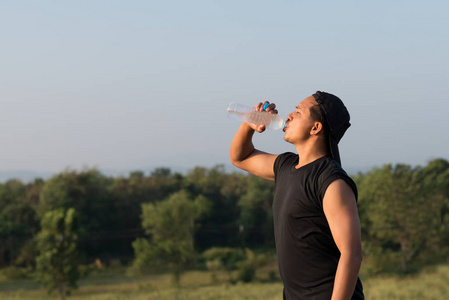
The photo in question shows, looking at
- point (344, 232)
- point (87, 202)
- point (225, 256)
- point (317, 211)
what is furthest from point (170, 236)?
point (344, 232)

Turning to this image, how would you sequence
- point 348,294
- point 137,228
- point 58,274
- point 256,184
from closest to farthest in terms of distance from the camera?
point 348,294 → point 58,274 → point 137,228 → point 256,184

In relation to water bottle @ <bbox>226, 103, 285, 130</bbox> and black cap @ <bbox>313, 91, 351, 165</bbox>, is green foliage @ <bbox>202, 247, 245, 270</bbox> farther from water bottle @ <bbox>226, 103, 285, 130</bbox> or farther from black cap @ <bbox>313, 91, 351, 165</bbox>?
black cap @ <bbox>313, 91, 351, 165</bbox>

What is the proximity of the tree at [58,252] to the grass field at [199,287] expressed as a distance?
2.65 m

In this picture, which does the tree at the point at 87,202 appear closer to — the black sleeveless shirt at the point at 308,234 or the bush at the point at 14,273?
the bush at the point at 14,273

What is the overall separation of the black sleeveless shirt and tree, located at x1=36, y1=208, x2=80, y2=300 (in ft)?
101

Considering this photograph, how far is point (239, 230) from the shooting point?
4694cm

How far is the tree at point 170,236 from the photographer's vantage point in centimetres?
3831

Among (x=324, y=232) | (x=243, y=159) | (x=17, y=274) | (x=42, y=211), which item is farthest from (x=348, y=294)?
(x=42, y=211)

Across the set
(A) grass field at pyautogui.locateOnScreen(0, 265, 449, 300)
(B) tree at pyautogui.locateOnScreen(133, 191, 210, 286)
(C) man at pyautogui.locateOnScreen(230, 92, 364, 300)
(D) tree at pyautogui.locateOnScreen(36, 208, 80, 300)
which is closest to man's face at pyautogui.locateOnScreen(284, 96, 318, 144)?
(C) man at pyautogui.locateOnScreen(230, 92, 364, 300)

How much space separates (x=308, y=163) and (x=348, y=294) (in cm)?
72

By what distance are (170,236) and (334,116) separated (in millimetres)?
38517

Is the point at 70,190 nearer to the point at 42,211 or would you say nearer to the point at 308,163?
the point at 42,211

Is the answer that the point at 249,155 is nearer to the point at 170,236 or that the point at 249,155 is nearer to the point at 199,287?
the point at 199,287

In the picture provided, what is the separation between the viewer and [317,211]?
3082mm
